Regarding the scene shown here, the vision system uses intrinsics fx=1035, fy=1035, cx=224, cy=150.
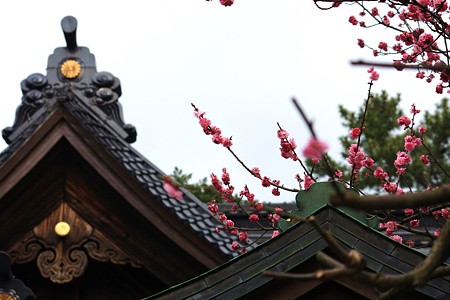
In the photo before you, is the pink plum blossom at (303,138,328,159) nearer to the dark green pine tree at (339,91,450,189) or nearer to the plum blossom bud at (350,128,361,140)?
the plum blossom bud at (350,128,361,140)

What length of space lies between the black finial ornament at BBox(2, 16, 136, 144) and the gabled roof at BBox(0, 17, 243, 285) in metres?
1.06

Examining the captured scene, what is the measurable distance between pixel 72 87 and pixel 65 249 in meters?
2.25

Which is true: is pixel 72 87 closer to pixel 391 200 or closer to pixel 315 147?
pixel 391 200

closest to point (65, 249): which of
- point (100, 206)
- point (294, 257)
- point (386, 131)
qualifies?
point (100, 206)

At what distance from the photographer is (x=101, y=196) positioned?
945cm

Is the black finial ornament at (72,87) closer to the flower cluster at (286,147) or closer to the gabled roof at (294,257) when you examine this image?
the flower cluster at (286,147)

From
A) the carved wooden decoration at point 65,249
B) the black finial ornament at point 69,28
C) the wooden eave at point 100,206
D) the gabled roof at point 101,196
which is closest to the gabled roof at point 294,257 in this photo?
the gabled roof at point 101,196

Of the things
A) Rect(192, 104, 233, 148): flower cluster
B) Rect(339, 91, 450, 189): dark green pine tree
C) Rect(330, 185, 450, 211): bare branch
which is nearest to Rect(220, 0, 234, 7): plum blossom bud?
Rect(192, 104, 233, 148): flower cluster

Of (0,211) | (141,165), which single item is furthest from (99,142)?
(0,211)

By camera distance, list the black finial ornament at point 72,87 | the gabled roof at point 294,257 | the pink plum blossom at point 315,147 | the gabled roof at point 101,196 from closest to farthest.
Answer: the pink plum blossom at point 315,147 → the gabled roof at point 294,257 → the gabled roof at point 101,196 → the black finial ornament at point 72,87

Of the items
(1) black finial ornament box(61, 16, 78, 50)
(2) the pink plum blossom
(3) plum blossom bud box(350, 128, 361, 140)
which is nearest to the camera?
(2) the pink plum blossom

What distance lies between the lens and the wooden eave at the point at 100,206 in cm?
915

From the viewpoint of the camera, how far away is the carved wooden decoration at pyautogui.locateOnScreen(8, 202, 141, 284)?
9.14 metres

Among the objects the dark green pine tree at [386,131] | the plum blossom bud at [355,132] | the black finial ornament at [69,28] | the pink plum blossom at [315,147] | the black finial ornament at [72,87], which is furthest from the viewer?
the dark green pine tree at [386,131]
